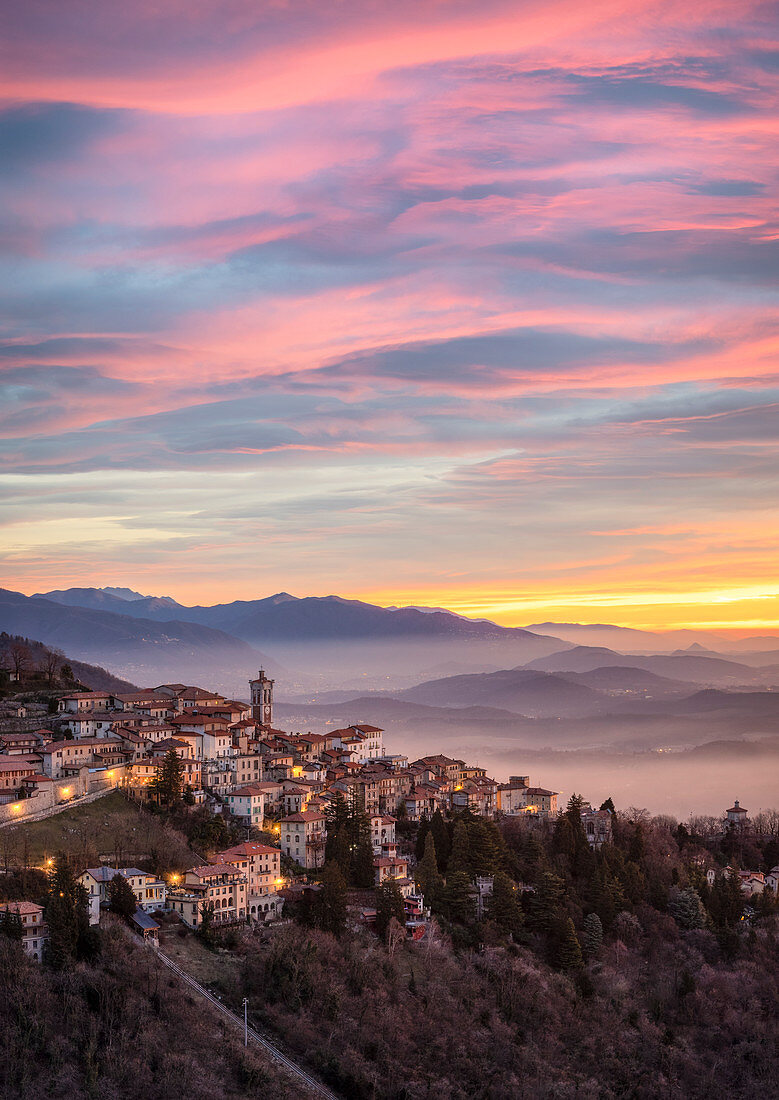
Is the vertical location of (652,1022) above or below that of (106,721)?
below

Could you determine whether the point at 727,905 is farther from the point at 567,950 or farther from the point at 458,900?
the point at 458,900

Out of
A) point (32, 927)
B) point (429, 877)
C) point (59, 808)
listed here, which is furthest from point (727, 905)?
point (32, 927)

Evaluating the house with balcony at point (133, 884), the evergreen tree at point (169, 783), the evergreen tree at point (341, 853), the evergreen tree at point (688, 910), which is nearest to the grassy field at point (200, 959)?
the house with balcony at point (133, 884)

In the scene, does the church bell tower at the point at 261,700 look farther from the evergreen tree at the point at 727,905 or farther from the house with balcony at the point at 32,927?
the house with balcony at the point at 32,927

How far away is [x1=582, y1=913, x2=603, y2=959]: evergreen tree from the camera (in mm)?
61844

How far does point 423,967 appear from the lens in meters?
54.8

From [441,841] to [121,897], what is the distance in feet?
71.1

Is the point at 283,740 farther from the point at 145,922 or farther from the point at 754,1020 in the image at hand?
the point at 754,1020

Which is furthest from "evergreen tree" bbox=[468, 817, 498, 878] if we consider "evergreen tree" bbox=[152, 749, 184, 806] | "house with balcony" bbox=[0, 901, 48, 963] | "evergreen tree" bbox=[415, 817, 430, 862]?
"house with balcony" bbox=[0, 901, 48, 963]

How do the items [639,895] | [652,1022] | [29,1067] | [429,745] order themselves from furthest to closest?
[429,745] < [639,895] < [652,1022] < [29,1067]

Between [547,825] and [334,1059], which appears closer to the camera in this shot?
[334,1059]

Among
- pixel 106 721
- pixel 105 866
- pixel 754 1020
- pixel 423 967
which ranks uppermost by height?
pixel 106 721

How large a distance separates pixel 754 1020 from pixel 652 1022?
220 inches

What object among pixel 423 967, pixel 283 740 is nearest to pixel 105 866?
pixel 423 967
